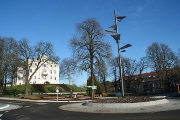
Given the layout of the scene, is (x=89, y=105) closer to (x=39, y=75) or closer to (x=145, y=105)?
(x=145, y=105)

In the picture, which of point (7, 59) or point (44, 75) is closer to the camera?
point (7, 59)

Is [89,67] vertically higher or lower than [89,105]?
higher

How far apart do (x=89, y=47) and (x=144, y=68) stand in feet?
120

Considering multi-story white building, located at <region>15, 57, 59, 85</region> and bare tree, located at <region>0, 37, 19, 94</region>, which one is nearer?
bare tree, located at <region>0, 37, 19, 94</region>

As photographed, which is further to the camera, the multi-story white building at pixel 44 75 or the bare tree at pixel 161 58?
the multi-story white building at pixel 44 75

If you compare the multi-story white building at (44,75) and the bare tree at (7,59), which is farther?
the multi-story white building at (44,75)

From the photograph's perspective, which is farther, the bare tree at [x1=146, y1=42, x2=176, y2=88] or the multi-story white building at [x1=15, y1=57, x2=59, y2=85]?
the multi-story white building at [x1=15, y1=57, x2=59, y2=85]

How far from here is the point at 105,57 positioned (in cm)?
3462

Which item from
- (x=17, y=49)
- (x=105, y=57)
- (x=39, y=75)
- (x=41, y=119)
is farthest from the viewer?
(x=39, y=75)

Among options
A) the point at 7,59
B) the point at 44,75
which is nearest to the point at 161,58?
the point at 7,59

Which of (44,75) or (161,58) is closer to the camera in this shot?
(161,58)

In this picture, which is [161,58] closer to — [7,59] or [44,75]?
[7,59]

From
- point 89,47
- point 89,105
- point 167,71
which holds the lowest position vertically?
point 89,105

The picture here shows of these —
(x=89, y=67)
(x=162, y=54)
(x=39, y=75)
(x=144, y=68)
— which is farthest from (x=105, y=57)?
(x=39, y=75)
